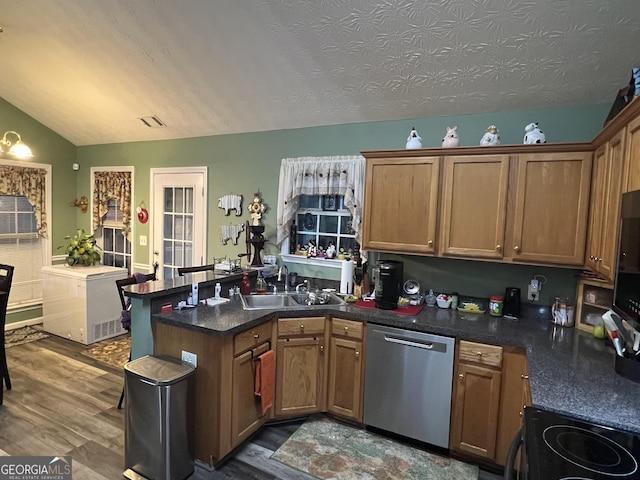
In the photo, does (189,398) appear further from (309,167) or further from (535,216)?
(535,216)

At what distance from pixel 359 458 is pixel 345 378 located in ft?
1.77

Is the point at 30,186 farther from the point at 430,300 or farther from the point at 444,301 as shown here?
the point at 444,301

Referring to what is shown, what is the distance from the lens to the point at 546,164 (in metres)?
2.50

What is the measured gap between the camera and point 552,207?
2.51 meters

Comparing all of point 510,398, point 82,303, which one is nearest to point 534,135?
point 510,398

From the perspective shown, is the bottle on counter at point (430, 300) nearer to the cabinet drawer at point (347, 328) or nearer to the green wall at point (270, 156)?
the green wall at point (270, 156)

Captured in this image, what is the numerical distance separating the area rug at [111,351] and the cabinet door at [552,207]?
3.87 m

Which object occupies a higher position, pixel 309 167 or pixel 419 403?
pixel 309 167

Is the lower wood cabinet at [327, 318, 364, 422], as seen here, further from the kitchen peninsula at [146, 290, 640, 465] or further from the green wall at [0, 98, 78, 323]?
the green wall at [0, 98, 78, 323]

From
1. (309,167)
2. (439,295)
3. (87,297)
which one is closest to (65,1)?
(309,167)

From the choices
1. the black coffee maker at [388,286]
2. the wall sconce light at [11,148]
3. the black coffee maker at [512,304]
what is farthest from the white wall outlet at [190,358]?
the wall sconce light at [11,148]

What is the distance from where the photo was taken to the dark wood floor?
2.33 meters

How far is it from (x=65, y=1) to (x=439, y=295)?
3.69m

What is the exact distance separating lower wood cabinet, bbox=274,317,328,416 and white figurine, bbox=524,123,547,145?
1.95 m
